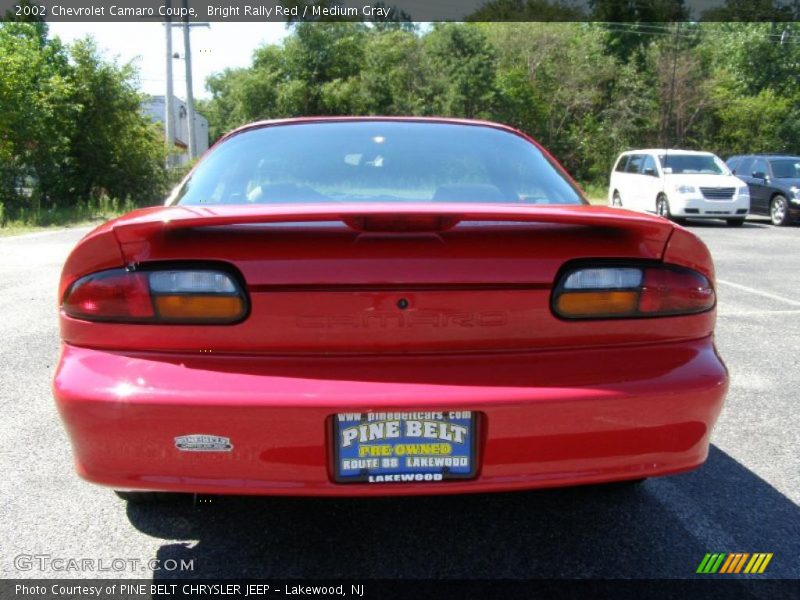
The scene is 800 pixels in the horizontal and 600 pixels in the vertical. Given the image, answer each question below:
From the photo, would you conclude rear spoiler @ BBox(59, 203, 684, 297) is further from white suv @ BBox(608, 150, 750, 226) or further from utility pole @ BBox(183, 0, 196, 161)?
utility pole @ BBox(183, 0, 196, 161)

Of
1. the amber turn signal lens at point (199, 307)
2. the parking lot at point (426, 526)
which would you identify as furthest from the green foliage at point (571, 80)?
the amber turn signal lens at point (199, 307)

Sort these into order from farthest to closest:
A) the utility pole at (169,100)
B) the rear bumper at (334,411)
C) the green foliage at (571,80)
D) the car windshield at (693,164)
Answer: the green foliage at (571,80) → the utility pole at (169,100) → the car windshield at (693,164) → the rear bumper at (334,411)

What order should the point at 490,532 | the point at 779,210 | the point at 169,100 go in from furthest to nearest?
the point at 169,100, the point at 779,210, the point at 490,532

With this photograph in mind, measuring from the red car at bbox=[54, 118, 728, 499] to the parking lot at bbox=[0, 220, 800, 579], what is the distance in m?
0.48

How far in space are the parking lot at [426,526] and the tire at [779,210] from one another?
14034 mm

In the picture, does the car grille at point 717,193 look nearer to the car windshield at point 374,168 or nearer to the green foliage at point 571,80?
the car windshield at point 374,168

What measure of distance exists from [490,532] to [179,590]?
105 centimetres

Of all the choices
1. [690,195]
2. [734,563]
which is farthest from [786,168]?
[734,563]

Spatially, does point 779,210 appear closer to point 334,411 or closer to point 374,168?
point 374,168

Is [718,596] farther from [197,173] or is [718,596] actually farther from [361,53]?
[361,53]

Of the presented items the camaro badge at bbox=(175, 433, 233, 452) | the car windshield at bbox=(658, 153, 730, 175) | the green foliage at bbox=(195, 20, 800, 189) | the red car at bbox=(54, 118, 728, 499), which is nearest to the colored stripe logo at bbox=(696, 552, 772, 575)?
the red car at bbox=(54, 118, 728, 499)

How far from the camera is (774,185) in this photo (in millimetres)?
16625

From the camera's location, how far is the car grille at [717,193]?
1547cm

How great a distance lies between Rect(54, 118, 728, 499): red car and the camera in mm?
2014
